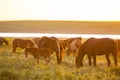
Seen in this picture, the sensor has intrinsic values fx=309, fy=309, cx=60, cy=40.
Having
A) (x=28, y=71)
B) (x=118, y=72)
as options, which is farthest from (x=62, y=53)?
(x=118, y=72)

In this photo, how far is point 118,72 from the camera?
2.98 m

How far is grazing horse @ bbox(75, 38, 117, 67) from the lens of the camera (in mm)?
3047

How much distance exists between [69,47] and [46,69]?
1.06 feet

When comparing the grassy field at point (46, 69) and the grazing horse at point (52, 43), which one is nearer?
the grassy field at point (46, 69)

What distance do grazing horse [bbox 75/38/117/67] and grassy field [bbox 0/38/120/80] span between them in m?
0.05

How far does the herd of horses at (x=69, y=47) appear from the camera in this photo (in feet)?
10.0

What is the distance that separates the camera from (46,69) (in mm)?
3133
